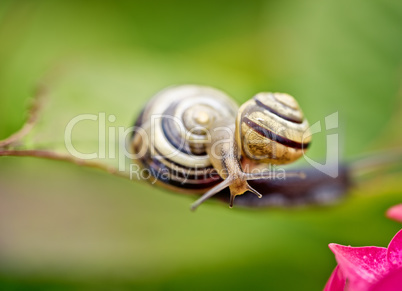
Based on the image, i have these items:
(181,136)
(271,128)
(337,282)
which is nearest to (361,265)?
(337,282)

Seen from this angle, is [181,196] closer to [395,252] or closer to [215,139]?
[215,139]

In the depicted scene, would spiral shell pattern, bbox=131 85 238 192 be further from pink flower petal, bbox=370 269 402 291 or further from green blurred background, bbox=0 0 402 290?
pink flower petal, bbox=370 269 402 291

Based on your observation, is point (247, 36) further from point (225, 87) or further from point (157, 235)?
point (157, 235)

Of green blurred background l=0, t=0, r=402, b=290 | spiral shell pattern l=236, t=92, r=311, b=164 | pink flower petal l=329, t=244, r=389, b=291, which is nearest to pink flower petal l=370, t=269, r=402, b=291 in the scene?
pink flower petal l=329, t=244, r=389, b=291

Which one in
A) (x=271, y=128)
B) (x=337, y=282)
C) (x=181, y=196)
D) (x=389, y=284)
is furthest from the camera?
(x=181, y=196)

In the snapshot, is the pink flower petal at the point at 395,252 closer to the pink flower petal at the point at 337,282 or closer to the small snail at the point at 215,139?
the pink flower petal at the point at 337,282

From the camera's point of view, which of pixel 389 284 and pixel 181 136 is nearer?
pixel 389 284
